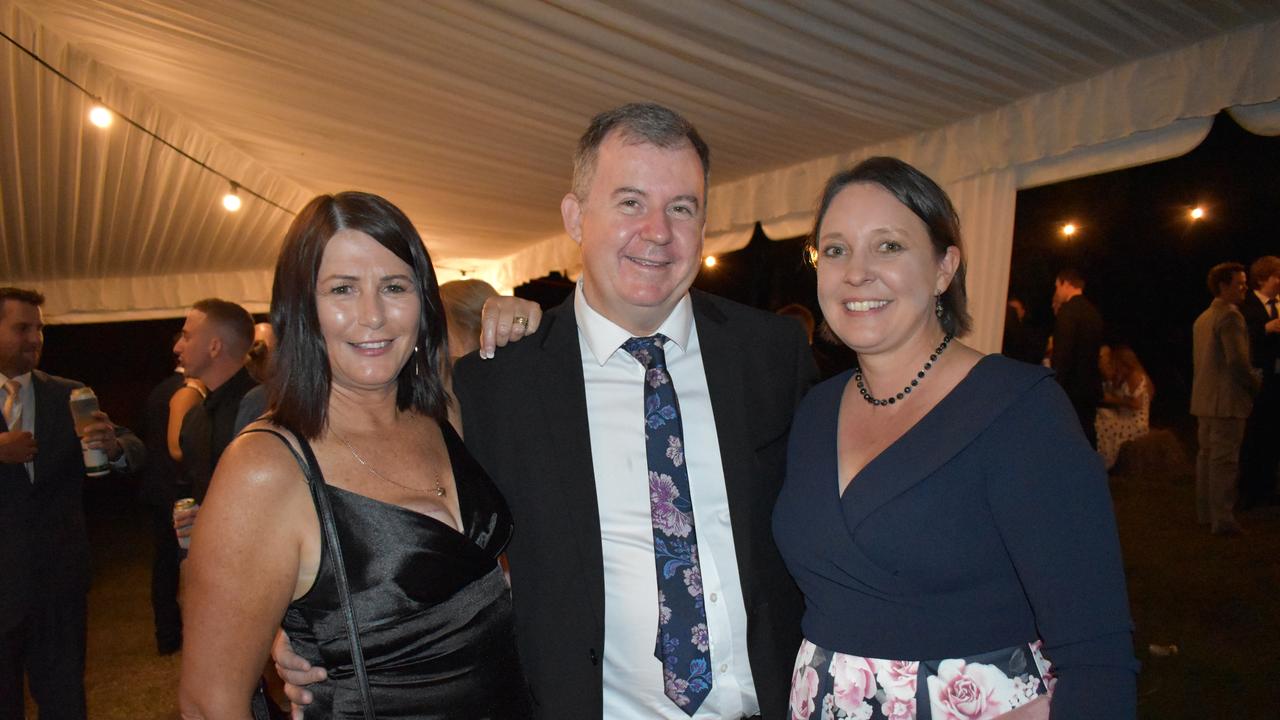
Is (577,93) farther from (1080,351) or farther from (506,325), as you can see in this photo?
(1080,351)

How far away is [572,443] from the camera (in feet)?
5.40

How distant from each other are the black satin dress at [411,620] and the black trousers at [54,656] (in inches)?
108

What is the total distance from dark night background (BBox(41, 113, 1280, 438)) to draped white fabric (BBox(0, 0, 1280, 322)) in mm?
4869

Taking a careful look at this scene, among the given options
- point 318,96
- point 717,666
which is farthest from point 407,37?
point 717,666

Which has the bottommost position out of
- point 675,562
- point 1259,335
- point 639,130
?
point 675,562

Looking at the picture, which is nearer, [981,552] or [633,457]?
[981,552]

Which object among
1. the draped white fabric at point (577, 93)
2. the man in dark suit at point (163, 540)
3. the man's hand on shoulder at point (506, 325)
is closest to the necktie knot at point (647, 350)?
the man's hand on shoulder at point (506, 325)

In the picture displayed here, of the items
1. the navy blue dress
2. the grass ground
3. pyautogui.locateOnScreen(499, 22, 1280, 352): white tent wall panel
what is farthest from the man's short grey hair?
the grass ground

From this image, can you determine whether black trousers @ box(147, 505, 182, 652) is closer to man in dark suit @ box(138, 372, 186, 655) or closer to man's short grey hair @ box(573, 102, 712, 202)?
man in dark suit @ box(138, 372, 186, 655)

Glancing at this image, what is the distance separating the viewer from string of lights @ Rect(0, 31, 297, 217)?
4.32 m

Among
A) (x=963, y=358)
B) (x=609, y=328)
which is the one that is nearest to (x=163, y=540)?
(x=609, y=328)

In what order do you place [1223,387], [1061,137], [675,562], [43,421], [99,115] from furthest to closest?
[1223,387] → [99,115] → [1061,137] → [43,421] → [675,562]

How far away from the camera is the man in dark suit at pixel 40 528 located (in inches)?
117

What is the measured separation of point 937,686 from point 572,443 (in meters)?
0.89
